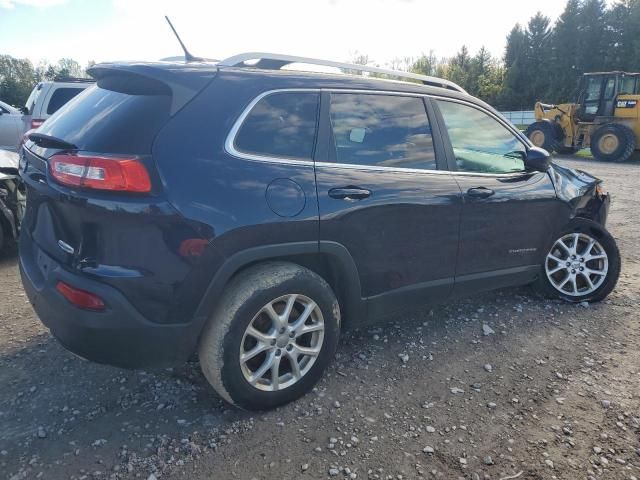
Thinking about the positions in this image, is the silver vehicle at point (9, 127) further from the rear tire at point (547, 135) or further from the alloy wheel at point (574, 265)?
the rear tire at point (547, 135)

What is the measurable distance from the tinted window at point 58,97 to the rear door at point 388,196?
23.4 ft

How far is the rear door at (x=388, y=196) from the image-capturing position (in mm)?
2785

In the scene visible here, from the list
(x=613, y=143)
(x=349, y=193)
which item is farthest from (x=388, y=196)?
(x=613, y=143)

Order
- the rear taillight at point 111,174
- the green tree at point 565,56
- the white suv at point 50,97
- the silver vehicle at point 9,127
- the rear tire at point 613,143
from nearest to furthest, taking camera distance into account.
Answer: the rear taillight at point 111,174 → the white suv at point 50,97 → the silver vehicle at point 9,127 → the rear tire at point 613,143 → the green tree at point 565,56

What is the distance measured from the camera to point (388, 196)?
2934 mm

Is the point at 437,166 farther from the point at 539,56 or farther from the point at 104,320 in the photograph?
the point at 539,56

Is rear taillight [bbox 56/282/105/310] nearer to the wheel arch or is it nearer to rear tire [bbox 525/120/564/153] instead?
the wheel arch

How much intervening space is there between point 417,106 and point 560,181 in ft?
5.25

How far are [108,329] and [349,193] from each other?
143cm

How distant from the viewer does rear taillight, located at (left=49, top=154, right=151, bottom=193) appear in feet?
7.25

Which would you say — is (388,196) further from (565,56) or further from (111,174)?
(565,56)

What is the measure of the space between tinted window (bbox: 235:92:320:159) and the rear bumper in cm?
96

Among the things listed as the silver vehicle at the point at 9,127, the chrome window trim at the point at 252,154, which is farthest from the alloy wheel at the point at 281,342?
the silver vehicle at the point at 9,127

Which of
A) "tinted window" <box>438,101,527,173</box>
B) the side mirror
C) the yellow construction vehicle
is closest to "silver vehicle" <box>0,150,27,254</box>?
"tinted window" <box>438,101,527,173</box>
